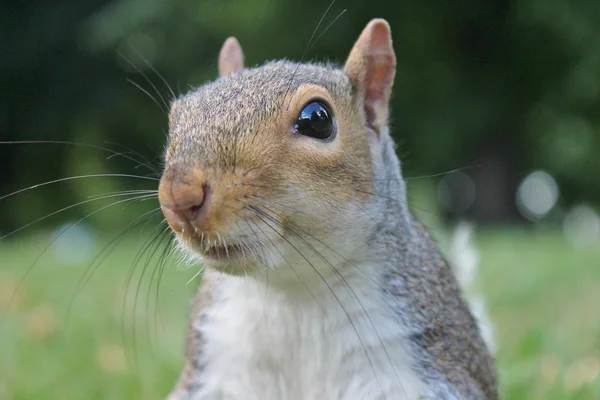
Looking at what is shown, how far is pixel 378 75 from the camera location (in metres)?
1.62

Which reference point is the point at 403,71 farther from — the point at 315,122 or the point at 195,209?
the point at 195,209

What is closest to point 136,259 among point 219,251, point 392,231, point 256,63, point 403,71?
point 219,251

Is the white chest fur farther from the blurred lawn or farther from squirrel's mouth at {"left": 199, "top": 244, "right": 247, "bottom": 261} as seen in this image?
the blurred lawn

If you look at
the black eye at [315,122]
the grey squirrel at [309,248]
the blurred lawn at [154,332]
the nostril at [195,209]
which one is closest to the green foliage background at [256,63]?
the blurred lawn at [154,332]

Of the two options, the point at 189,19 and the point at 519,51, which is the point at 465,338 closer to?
the point at 189,19

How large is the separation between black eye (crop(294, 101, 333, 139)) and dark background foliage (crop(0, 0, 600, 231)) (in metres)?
5.14

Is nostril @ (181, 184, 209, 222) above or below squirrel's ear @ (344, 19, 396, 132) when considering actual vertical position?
below

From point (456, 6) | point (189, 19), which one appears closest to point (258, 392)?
point (189, 19)

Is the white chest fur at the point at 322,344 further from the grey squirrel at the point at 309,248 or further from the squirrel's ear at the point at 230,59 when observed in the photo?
the squirrel's ear at the point at 230,59

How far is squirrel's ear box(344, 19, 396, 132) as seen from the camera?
1.60 m

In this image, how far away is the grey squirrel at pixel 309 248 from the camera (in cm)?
125

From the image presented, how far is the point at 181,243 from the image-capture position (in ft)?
4.20

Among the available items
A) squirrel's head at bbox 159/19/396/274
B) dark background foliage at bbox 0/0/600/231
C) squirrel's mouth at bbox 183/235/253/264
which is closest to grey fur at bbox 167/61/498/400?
squirrel's head at bbox 159/19/396/274

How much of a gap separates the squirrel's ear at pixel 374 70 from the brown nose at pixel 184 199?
1.70 ft
